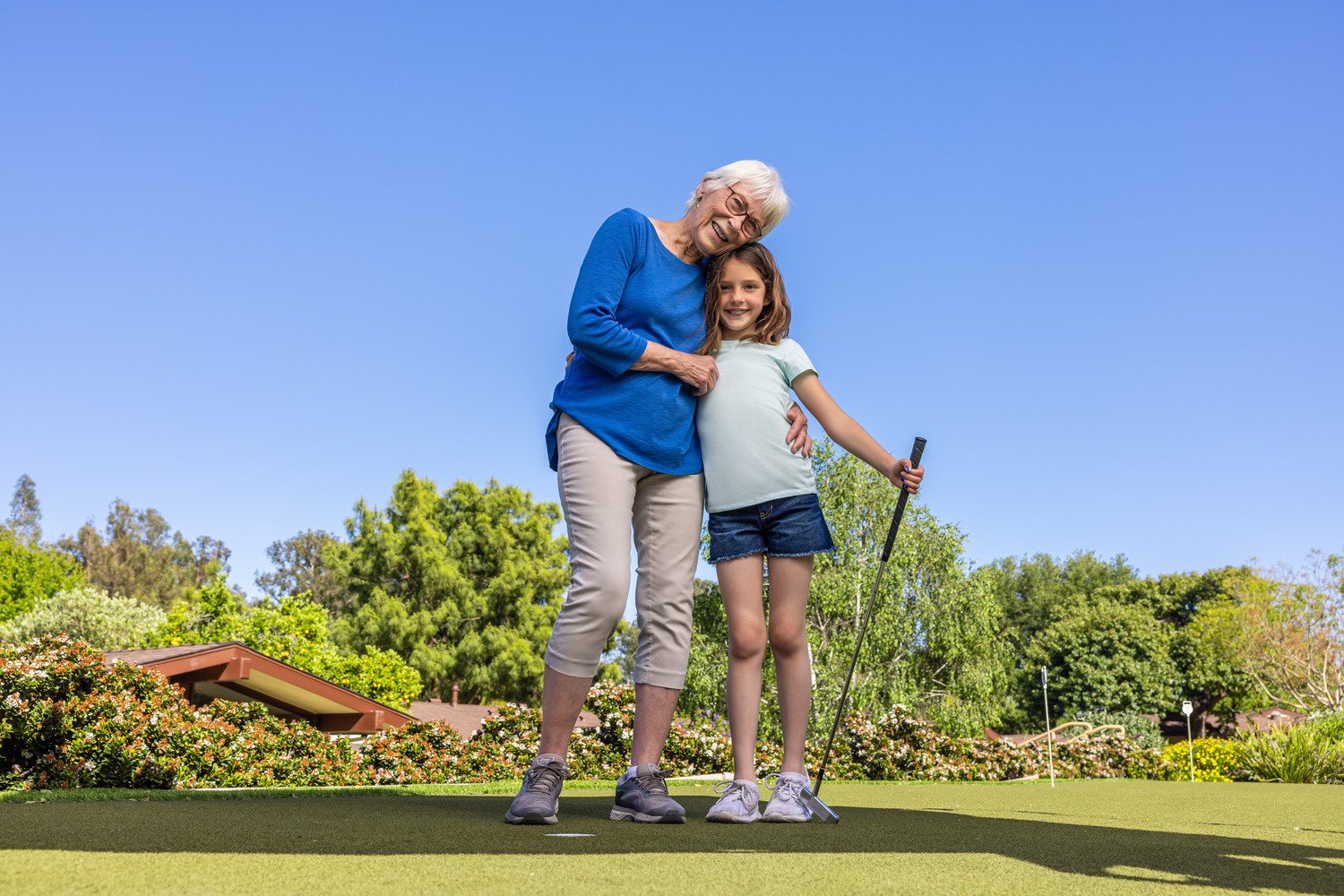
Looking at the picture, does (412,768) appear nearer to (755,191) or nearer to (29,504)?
(755,191)

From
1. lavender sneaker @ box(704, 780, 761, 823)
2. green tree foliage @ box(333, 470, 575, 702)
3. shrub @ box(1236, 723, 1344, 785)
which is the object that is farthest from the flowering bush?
green tree foliage @ box(333, 470, 575, 702)

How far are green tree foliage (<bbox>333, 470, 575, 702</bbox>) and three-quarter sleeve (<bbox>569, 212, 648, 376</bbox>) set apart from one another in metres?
34.3

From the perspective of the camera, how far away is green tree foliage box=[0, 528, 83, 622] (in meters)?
45.3

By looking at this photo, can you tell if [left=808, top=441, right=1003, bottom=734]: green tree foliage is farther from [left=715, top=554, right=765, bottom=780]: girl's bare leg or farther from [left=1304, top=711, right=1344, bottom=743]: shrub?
[left=715, top=554, right=765, bottom=780]: girl's bare leg

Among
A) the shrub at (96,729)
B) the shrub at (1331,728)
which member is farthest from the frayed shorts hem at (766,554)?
the shrub at (1331,728)

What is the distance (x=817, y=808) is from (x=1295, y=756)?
30.7 feet

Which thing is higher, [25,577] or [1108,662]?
[25,577]

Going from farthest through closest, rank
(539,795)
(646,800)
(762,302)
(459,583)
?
1. (459,583)
2. (762,302)
3. (646,800)
4. (539,795)

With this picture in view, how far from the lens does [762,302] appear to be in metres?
3.55

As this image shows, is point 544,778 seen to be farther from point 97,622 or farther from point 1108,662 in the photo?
point 1108,662

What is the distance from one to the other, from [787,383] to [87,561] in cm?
6264

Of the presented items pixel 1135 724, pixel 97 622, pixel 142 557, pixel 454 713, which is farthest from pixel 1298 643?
pixel 142 557

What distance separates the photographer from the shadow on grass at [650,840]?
2004 mm

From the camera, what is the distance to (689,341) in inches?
137
